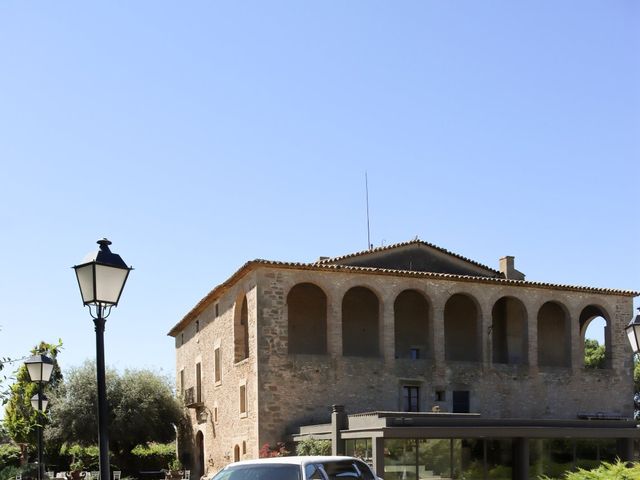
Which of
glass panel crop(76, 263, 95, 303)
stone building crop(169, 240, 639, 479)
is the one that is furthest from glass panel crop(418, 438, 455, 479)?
glass panel crop(76, 263, 95, 303)

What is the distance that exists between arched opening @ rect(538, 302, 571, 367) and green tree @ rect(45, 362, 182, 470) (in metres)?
18.9

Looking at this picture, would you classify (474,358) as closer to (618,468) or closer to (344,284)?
(344,284)

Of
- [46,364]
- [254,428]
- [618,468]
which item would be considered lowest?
[254,428]

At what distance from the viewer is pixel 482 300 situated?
36.3 m

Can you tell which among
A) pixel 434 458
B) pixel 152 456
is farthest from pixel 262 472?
pixel 152 456

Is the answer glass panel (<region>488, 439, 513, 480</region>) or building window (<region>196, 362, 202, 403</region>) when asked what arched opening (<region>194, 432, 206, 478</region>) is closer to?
building window (<region>196, 362, 202, 403</region>)

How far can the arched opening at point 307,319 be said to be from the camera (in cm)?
3488

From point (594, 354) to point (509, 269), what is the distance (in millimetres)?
27509

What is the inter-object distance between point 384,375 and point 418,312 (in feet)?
14.4

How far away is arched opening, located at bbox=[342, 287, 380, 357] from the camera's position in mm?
35781

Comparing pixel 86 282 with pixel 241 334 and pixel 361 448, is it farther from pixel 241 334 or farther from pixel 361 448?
pixel 241 334

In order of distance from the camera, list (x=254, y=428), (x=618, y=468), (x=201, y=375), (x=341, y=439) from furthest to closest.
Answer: (x=201, y=375), (x=254, y=428), (x=341, y=439), (x=618, y=468)

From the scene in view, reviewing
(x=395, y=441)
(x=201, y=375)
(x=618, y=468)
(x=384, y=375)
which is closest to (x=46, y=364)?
(x=618, y=468)

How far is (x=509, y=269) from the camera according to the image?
3938cm
